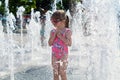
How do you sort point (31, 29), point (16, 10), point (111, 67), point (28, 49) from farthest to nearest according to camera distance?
point (16, 10) < point (31, 29) < point (28, 49) < point (111, 67)

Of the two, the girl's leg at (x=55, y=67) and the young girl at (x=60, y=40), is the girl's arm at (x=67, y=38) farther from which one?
the girl's leg at (x=55, y=67)

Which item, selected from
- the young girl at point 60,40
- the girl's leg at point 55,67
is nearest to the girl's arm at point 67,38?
the young girl at point 60,40

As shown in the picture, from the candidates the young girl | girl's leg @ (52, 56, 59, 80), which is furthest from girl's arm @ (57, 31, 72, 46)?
girl's leg @ (52, 56, 59, 80)

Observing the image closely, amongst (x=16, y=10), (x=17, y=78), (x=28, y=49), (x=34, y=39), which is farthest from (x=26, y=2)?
(x=17, y=78)

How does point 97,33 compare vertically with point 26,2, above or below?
below

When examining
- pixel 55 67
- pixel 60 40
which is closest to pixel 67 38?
pixel 60 40

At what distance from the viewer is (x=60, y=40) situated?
14.3 ft

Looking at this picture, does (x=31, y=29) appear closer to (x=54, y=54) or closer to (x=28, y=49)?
(x=28, y=49)

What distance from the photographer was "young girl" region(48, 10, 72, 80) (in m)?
4.34

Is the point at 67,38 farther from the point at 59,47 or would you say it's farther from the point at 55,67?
the point at 55,67

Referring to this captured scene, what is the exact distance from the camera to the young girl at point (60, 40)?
14.2ft

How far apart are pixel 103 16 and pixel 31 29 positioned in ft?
21.9

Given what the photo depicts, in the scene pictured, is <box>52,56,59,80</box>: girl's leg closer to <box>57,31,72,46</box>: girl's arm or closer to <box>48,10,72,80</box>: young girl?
<box>48,10,72,80</box>: young girl

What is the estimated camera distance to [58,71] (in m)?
4.45
